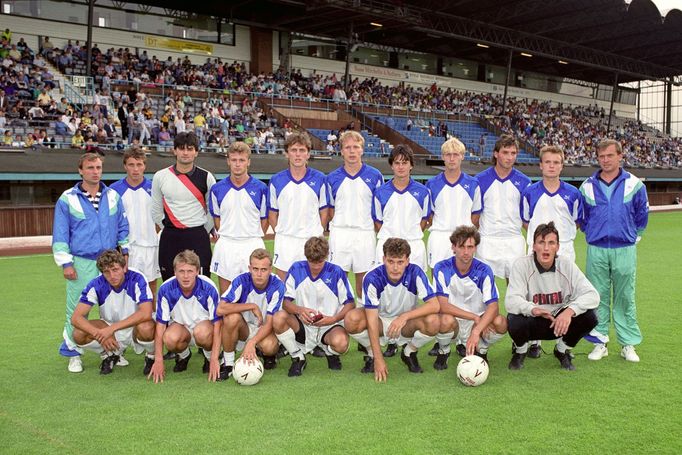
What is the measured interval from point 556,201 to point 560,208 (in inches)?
3.3

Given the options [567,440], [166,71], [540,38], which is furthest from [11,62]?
[540,38]

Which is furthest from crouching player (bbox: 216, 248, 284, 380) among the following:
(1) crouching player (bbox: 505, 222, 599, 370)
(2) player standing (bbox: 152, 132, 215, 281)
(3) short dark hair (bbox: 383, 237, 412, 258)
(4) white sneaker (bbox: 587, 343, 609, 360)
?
(4) white sneaker (bbox: 587, 343, 609, 360)

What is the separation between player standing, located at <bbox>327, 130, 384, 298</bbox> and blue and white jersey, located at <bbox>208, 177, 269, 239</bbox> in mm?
842

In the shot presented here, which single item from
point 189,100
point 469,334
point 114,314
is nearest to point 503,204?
point 469,334

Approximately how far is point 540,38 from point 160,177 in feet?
132

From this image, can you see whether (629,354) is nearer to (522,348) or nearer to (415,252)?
(522,348)

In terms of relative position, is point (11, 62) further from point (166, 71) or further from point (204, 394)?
point (204, 394)

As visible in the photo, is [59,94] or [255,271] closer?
[255,271]

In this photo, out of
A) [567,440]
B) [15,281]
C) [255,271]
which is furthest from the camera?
[15,281]

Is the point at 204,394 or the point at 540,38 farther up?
the point at 540,38

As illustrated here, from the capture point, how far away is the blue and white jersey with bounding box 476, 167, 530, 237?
6496 millimetres

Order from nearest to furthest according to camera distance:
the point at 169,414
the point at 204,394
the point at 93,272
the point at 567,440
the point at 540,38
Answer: the point at 567,440
the point at 169,414
the point at 204,394
the point at 93,272
the point at 540,38

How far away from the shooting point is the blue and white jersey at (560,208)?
6129mm

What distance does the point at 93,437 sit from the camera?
4047mm
